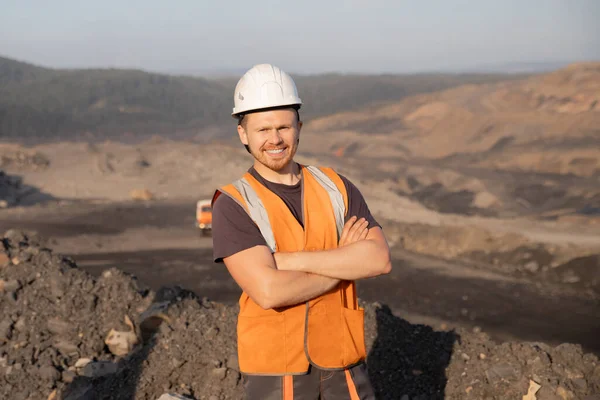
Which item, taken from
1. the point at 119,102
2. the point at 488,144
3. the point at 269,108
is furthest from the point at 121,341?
the point at 119,102

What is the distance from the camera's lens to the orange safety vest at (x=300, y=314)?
327cm

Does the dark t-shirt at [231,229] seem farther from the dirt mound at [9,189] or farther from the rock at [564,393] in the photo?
the dirt mound at [9,189]

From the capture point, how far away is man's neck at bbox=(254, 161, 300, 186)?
3.47 meters

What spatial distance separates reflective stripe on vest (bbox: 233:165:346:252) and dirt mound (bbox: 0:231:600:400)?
2.95m

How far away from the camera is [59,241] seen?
20.3 metres

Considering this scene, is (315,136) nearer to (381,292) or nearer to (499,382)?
(381,292)

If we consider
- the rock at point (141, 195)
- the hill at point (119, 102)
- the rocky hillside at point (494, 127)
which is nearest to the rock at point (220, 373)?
the rock at point (141, 195)

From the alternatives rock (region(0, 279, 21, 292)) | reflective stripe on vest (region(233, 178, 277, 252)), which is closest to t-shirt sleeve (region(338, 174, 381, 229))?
reflective stripe on vest (region(233, 178, 277, 252))

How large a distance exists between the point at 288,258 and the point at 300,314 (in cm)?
28

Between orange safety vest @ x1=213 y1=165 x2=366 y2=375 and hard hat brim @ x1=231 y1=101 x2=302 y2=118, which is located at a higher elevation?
hard hat brim @ x1=231 y1=101 x2=302 y2=118

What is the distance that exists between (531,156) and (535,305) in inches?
884

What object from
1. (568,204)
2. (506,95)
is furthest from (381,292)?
(506,95)

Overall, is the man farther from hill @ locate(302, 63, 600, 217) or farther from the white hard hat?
hill @ locate(302, 63, 600, 217)

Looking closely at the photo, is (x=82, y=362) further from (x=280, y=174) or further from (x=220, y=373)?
(x=280, y=174)
